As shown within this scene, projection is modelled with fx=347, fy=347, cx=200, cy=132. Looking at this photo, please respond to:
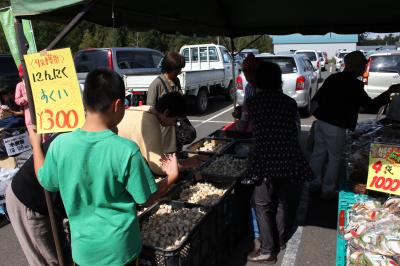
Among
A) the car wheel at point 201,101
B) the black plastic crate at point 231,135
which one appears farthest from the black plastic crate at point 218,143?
the car wheel at point 201,101

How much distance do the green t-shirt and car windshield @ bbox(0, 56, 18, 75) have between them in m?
7.18

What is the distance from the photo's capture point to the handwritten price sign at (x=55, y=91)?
6.86ft

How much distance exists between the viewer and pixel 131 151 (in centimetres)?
166

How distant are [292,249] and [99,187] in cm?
246

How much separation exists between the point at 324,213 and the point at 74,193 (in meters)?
3.35

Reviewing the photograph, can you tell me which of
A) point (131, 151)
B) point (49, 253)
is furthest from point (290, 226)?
point (131, 151)

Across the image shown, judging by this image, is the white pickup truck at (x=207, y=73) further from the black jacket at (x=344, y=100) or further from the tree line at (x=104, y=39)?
the tree line at (x=104, y=39)

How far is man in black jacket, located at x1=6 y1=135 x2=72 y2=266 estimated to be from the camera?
2.27 m

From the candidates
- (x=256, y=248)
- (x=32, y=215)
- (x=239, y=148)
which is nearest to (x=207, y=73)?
(x=239, y=148)

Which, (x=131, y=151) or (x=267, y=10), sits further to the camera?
(x=267, y=10)

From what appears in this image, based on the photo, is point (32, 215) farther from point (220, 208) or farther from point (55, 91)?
point (220, 208)

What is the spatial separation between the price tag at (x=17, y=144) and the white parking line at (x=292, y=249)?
3862 mm

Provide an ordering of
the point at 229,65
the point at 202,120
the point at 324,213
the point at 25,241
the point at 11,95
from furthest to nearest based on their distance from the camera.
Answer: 1. the point at 229,65
2. the point at 202,120
3. the point at 11,95
4. the point at 324,213
5. the point at 25,241

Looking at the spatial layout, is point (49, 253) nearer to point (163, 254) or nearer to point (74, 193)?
point (163, 254)
